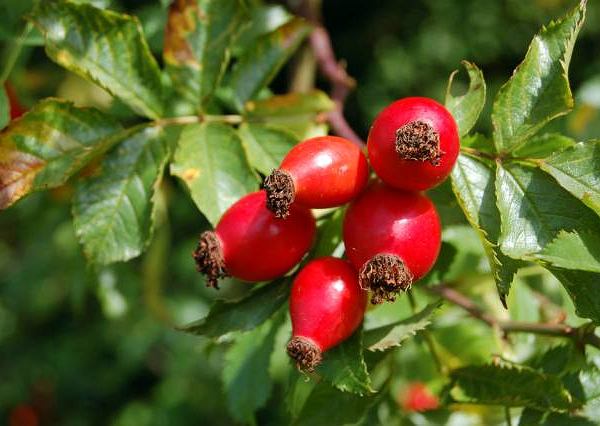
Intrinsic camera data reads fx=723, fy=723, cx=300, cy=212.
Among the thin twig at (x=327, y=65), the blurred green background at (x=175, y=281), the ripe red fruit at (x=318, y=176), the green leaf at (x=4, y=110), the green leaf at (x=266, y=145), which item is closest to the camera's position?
the ripe red fruit at (x=318, y=176)

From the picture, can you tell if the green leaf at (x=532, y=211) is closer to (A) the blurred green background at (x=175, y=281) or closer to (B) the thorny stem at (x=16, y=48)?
(A) the blurred green background at (x=175, y=281)

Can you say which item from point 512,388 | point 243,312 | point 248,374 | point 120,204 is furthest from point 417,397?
point 120,204

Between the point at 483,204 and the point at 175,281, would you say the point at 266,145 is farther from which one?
the point at 175,281

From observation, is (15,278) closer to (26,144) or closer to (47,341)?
(47,341)

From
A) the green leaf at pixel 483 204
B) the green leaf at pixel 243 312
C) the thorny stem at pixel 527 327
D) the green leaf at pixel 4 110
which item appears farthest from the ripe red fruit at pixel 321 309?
the green leaf at pixel 4 110

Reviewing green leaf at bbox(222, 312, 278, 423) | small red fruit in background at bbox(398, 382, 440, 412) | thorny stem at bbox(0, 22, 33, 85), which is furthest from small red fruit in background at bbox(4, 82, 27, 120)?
small red fruit in background at bbox(398, 382, 440, 412)

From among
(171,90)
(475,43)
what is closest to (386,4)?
(475,43)
